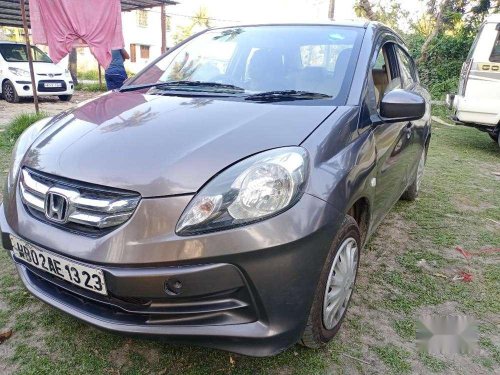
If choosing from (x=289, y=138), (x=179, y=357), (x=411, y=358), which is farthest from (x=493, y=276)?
(x=179, y=357)

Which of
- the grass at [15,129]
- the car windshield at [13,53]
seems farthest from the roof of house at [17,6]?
the grass at [15,129]

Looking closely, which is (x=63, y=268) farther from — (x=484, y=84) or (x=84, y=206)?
(x=484, y=84)

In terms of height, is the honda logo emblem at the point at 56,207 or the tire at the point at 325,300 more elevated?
the honda logo emblem at the point at 56,207

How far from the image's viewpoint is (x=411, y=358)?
6.34 ft

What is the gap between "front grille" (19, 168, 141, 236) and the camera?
1.50 meters

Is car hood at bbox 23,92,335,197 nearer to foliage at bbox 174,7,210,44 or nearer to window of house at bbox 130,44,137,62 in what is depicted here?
window of house at bbox 130,44,137,62

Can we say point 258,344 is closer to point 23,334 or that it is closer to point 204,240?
point 204,240

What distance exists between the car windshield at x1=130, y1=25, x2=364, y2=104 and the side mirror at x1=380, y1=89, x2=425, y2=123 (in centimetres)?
24

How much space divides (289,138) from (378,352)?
1.09 m

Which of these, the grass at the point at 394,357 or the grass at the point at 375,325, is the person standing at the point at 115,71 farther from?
the grass at the point at 394,357

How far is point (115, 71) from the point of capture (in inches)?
280

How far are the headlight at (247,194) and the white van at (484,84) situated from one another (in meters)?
5.78

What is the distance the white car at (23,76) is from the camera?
1094 centimetres

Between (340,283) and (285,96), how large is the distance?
958 mm
